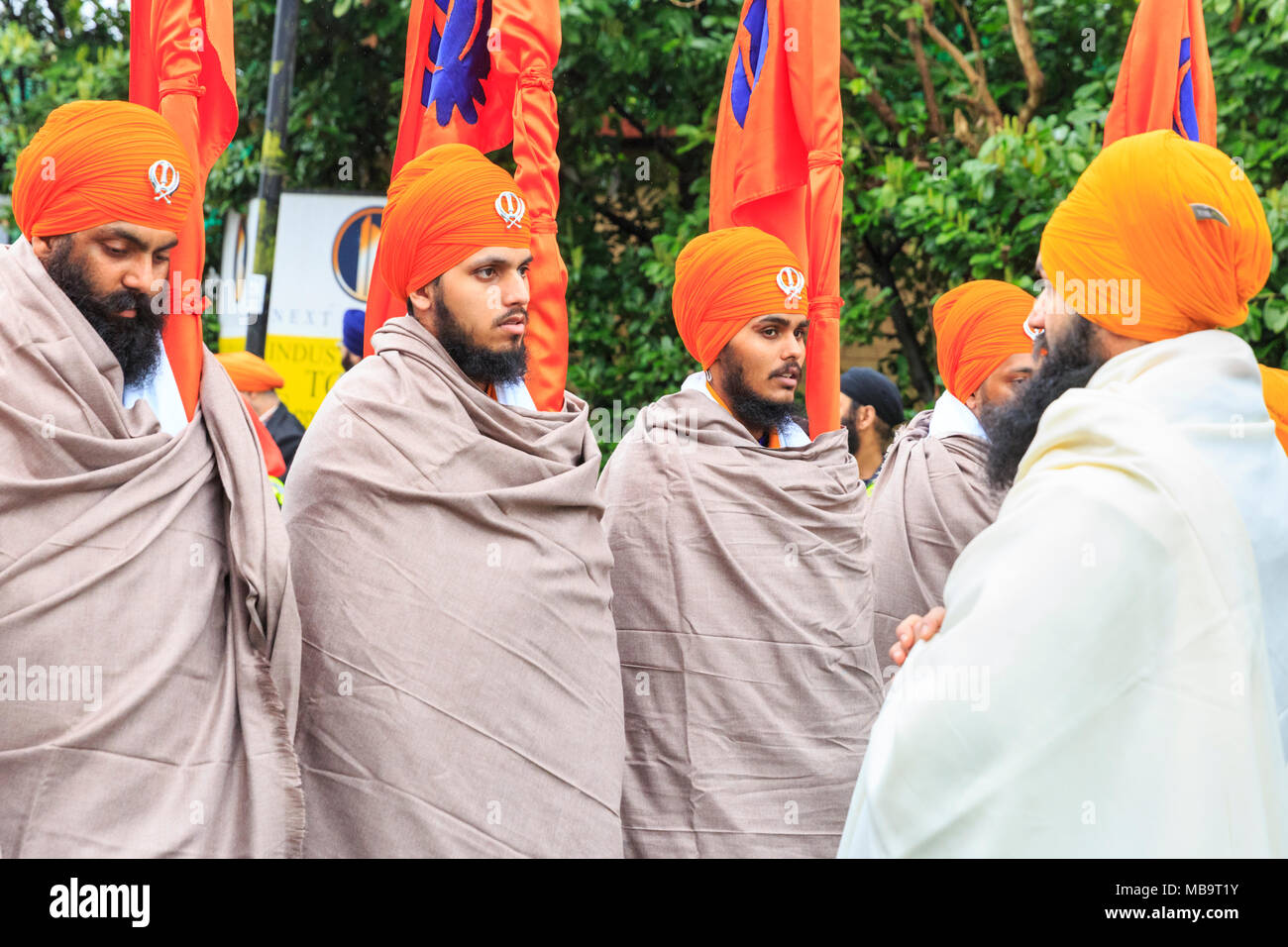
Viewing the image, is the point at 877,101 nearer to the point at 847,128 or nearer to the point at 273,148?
the point at 847,128

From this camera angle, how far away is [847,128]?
8.12 m

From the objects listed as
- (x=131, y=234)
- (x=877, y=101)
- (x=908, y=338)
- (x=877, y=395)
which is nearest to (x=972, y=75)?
(x=877, y=101)

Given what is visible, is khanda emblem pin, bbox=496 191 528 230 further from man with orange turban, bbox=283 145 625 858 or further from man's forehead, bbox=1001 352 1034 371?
man's forehead, bbox=1001 352 1034 371

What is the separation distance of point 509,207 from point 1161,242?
177 cm

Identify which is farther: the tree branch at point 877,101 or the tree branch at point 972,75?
the tree branch at point 877,101

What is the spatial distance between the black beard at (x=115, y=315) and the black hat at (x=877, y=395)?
399 centimetres

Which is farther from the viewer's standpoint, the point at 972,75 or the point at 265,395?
the point at 972,75

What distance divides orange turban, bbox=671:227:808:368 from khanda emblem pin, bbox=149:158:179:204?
1708mm

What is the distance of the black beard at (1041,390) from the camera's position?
255cm

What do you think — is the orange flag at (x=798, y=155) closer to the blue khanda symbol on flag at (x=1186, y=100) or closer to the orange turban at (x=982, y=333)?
the orange turban at (x=982, y=333)

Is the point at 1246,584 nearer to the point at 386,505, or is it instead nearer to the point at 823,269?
the point at 386,505

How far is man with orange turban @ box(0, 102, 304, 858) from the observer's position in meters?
2.71

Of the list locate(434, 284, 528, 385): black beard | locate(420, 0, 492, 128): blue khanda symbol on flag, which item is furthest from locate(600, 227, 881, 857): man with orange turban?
locate(420, 0, 492, 128): blue khanda symbol on flag

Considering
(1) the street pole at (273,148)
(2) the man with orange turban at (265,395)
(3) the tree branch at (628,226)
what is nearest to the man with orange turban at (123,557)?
(1) the street pole at (273,148)
